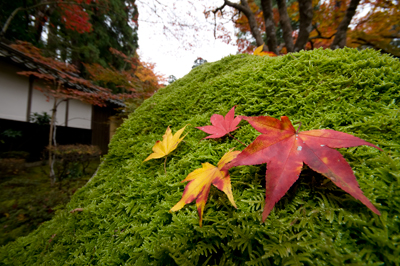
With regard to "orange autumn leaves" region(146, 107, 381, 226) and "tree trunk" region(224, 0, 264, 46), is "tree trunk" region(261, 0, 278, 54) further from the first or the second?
"orange autumn leaves" region(146, 107, 381, 226)

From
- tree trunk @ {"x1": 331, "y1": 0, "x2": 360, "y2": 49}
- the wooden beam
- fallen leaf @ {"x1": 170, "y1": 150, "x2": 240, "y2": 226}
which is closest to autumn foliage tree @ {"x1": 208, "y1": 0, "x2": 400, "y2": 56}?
tree trunk @ {"x1": 331, "y1": 0, "x2": 360, "y2": 49}

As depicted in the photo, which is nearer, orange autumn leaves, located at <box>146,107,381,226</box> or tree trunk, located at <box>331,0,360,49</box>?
orange autumn leaves, located at <box>146,107,381,226</box>

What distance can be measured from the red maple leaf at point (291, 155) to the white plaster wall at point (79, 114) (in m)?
9.69

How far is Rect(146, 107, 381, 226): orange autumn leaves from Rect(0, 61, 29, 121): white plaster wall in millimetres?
9449

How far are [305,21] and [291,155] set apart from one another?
5.44 meters

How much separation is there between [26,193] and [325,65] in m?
7.41

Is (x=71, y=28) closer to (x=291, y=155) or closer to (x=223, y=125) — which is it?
(x=223, y=125)

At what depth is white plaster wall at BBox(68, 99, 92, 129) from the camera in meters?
8.34

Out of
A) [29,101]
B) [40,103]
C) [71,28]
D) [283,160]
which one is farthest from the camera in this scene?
[71,28]

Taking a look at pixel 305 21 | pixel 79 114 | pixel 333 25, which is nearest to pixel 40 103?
pixel 79 114

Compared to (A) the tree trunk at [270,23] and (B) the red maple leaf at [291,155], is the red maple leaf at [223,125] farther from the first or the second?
(A) the tree trunk at [270,23]

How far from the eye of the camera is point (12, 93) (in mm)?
6371

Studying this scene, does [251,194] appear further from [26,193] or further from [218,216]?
[26,193]

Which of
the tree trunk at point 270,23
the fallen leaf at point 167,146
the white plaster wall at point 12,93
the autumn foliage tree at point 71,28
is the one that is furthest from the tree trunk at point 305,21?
the white plaster wall at point 12,93
